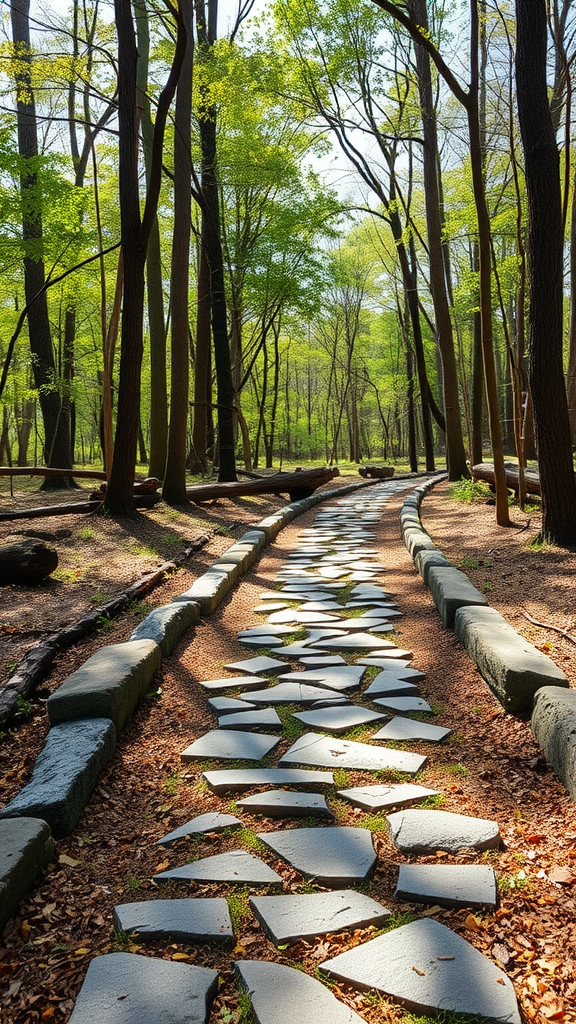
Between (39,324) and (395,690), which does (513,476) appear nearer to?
(395,690)

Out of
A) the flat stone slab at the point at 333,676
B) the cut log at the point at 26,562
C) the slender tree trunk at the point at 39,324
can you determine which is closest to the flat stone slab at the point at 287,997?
the flat stone slab at the point at 333,676

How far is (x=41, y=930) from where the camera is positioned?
2012mm

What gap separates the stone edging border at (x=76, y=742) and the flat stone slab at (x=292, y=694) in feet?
2.11

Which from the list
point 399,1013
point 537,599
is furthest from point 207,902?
point 537,599

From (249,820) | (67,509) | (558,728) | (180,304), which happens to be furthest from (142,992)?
(180,304)

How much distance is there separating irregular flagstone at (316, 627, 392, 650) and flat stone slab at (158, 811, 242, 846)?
212cm

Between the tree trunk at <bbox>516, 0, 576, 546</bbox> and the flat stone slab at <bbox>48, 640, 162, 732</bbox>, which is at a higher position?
the tree trunk at <bbox>516, 0, 576, 546</bbox>

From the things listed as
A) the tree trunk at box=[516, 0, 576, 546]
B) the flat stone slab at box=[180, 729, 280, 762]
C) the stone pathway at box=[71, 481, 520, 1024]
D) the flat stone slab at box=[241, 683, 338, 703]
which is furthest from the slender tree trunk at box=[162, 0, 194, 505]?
the flat stone slab at box=[180, 729, 280, 762]

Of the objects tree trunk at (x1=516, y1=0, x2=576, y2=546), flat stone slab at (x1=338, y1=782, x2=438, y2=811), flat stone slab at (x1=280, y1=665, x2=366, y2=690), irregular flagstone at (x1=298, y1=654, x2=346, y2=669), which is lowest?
flat stone slab at (x1=338, y1=782, x2=438, y2=811)

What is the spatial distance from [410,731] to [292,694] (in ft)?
2.49

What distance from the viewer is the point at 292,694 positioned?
387cm

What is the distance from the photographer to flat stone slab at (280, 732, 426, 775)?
9.89 feet

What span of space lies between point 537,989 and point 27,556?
5.24 metres

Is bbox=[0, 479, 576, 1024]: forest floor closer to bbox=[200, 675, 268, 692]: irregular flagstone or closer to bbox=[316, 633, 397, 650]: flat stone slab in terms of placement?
bbox=[200, 675, 268, 692]: irregular flagstone
